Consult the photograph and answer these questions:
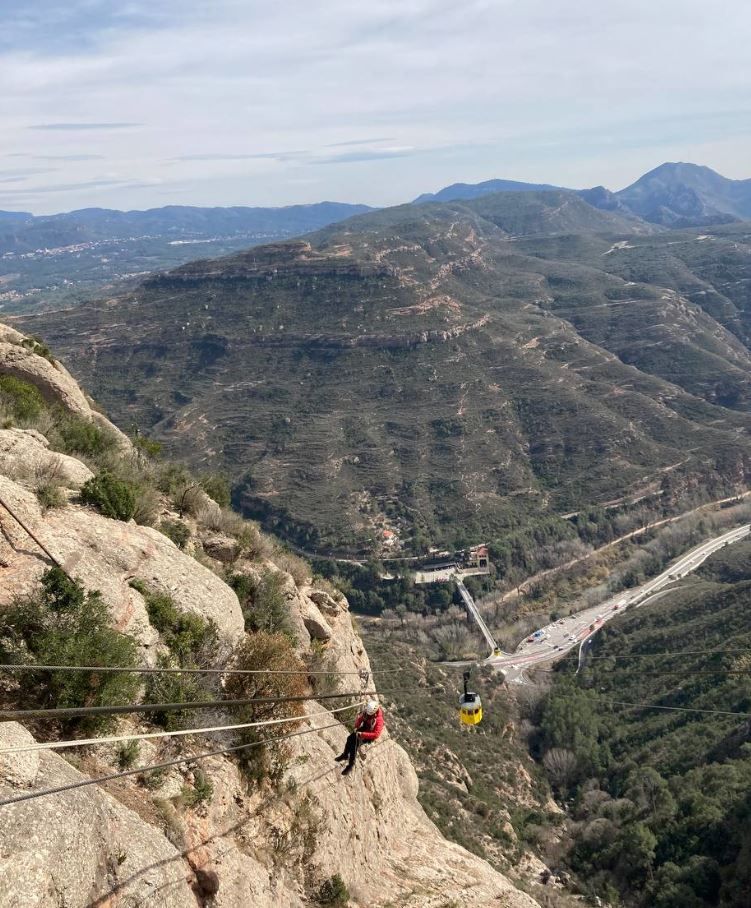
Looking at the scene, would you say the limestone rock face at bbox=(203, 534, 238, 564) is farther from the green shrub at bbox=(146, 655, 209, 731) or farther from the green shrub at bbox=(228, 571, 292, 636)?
the green shrub at bbox=(146, 655, 209, 731)

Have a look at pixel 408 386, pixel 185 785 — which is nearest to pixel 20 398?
pixel 185 785

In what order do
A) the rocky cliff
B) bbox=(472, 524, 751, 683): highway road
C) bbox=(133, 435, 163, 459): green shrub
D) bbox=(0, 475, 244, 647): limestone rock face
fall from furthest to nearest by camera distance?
bbox=(472, 524, 751, 683): highway road → bbox=(133, 435, 163, 459): green shrub → bbox=(0, 475, 244, 647): limestone rock face → the rocky cliff

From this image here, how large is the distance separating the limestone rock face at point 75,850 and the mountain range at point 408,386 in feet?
233

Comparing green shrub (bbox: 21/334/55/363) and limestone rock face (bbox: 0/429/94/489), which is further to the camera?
green shrub (bbox: 21/334/55/363)

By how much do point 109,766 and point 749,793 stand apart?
30.3 metres

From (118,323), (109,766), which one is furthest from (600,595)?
(118,323)

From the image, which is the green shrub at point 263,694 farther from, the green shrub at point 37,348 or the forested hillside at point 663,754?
the green shrub at point 37,348

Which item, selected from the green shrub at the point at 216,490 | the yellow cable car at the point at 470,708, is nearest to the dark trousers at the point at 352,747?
the yellow cable car at the point at 470,708

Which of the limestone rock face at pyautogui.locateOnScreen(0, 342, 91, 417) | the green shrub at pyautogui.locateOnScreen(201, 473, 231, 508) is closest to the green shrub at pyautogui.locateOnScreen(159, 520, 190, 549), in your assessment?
the green shrub at pyautogui.locateOnScreen(201, 473, 231, 508)

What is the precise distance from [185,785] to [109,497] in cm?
565

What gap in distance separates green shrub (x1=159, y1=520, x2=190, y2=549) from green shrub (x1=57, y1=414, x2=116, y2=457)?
138 inches

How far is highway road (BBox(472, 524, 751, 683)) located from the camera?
63.2m

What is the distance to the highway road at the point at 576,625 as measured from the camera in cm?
6325

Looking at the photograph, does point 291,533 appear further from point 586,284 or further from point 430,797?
point 586,284
